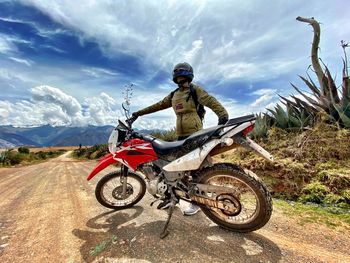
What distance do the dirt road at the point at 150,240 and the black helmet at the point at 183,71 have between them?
237 cm

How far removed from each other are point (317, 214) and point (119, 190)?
3522 mm

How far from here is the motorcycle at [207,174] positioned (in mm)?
2891

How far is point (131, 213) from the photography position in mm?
4113

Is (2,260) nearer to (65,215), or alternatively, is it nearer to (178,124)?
(65,215)

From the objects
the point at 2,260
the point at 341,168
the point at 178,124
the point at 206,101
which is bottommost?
the point at 2,260

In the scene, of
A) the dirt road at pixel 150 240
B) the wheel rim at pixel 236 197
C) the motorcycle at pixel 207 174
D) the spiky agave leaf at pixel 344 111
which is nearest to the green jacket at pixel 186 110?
the motorcycle at pixel 207 174

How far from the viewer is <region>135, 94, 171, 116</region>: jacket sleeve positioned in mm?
4441

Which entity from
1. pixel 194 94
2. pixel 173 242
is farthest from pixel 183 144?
pixel 173 242

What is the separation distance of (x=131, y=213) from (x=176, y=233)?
1.25m

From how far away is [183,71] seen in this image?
12.6 ft

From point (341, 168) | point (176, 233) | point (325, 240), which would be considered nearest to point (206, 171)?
point (176, 233)

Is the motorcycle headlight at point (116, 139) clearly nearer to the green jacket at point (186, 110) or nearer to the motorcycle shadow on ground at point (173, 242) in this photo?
the green jacket at point (186, 110)

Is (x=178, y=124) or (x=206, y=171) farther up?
(x=178, y=124)

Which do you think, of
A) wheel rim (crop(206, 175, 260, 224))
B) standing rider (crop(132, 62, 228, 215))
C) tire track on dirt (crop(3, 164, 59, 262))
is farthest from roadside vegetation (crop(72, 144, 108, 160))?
wheel rim (crop(206, 175, 260, 224))
